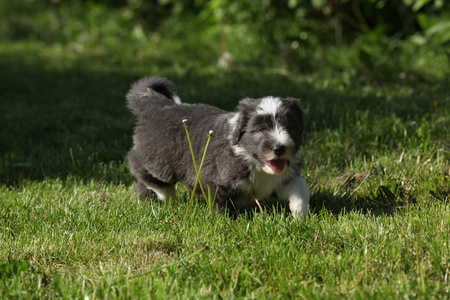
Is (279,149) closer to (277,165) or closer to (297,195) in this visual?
(277,165)

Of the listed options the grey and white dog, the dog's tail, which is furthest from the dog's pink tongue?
the dog's tail

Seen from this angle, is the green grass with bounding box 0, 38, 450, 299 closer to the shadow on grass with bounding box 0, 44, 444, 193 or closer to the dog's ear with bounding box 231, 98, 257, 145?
the shadow on grass with bounding box 0, 44, 444, 193

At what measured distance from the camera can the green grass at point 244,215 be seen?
9.11 feet

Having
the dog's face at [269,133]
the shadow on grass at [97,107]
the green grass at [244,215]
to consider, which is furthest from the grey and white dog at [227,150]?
the shadow on grass at [97,107]

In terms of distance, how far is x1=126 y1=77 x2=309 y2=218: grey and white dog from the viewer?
136 inches

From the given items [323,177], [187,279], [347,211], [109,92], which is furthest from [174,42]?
[187,279]

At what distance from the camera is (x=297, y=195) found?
12.1 feet

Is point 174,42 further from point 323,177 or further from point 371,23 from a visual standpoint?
point 323,177

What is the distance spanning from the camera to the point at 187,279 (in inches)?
109

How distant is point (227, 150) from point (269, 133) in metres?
0.39

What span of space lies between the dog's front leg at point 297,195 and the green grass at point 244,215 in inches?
5.9

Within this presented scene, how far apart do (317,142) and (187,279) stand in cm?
268

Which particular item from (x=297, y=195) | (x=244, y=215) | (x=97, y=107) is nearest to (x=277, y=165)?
(x=297, y=195)

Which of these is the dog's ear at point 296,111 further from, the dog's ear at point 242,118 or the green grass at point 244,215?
the green grass at point 244,215
